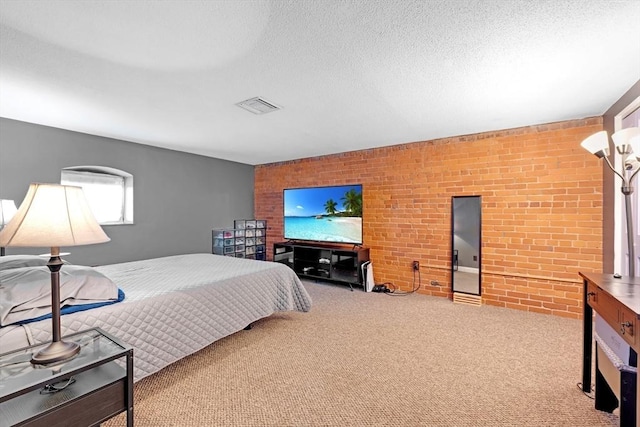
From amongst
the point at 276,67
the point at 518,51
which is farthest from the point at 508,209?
the point at 276,67

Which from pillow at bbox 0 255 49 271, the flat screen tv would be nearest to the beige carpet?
pillow at bbox 0 255 49 271

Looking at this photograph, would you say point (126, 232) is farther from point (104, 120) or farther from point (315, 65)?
point (315, 65)

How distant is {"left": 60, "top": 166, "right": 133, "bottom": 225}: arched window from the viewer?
3.52 m

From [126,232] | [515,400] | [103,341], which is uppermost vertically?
[126,232]

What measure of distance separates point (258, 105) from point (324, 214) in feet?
7.72

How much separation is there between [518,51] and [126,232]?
4488 mm

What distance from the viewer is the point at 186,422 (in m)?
1.52

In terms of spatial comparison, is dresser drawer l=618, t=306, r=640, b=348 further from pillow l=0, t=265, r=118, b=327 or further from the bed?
pillow l=0, t=265, r=118, b=327

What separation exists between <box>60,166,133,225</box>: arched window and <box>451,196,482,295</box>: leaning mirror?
4.36 m

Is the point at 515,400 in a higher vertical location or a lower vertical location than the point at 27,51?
lower

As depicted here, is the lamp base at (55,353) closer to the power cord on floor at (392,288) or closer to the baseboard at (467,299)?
the power cord on floor at (392,288)

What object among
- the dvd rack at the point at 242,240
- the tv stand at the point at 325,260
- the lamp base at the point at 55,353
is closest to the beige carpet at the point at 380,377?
the lamp base at the point at 55,353

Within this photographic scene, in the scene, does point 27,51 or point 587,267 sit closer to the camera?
point 27,51

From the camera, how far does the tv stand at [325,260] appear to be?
13.6ft
